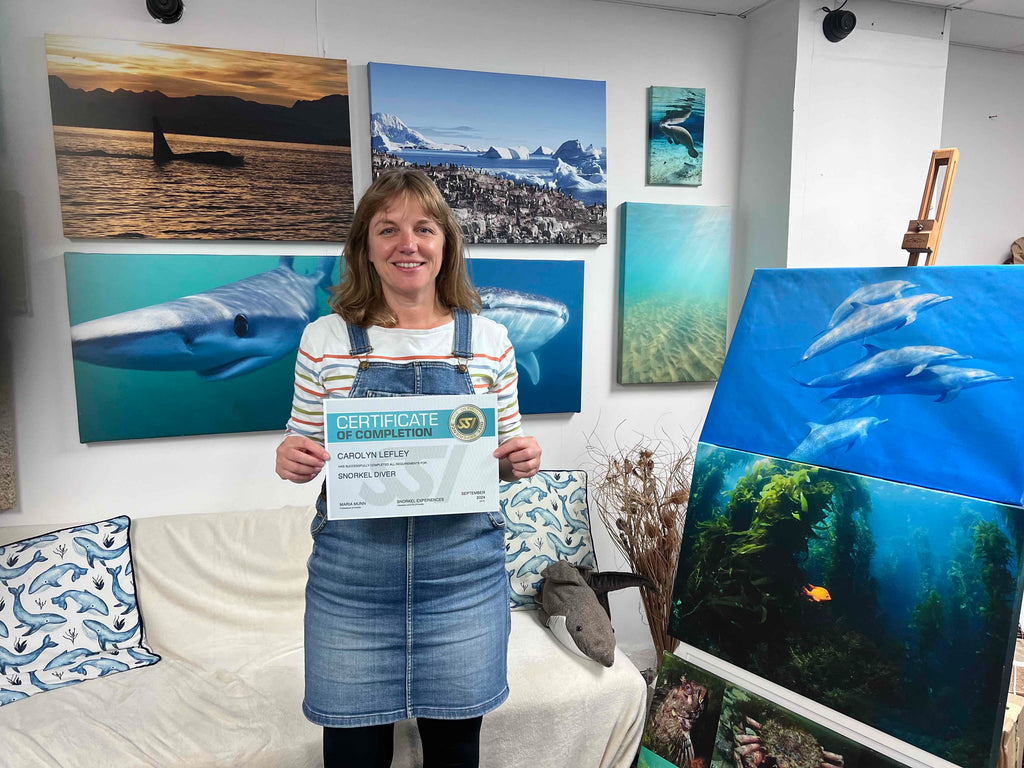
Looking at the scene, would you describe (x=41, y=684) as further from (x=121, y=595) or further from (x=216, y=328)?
(x=216, y=328)

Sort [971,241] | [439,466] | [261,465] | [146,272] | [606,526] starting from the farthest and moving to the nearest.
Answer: [971,241] < [606,526] < [261,465] < [146,272] < [439,466]

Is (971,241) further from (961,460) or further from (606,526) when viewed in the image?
(961,460)

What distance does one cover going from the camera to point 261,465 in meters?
2.24

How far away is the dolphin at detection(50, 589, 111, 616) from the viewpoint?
1.87m

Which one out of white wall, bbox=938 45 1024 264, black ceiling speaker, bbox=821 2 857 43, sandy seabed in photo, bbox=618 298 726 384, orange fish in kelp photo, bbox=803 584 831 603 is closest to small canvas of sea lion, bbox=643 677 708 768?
orange fish in kelp photo, bbox=803 584 831 603

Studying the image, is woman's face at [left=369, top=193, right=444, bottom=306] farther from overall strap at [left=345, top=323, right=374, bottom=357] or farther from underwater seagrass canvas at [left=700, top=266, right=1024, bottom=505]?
underwater seagrass canvas at [left=700, top=266, right=1024, bottom=505]

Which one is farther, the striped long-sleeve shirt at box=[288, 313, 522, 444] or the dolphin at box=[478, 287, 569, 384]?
the dolphin at box=[478, 287, 569, 384]

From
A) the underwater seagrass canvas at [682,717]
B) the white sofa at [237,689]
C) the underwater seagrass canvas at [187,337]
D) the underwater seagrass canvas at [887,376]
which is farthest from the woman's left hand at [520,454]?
the underwater seagrass canvas at [187,337]

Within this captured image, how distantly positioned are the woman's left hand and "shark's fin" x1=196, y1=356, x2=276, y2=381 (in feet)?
4.05

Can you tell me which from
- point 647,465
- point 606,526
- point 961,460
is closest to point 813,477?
point 961,460

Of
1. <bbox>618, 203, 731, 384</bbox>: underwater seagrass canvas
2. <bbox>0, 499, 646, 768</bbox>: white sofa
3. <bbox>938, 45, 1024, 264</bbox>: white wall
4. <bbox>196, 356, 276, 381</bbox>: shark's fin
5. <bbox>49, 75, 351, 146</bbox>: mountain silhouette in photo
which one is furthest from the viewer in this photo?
<bbox>938, 45, 1024, 264</bbox>: white wall

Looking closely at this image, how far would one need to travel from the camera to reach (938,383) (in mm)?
1145

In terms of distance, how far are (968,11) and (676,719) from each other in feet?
8.87

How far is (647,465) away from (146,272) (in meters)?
1.78
